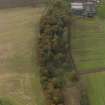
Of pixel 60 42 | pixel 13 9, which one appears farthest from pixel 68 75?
pixel 13 9

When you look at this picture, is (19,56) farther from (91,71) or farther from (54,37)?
(91,71)

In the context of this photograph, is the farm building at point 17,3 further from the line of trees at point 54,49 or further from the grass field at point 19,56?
the line of trees at point 54,49

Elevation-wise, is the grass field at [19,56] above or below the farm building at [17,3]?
below

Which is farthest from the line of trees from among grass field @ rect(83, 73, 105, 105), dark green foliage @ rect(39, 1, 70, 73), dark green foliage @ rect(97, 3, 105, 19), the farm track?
dark green foliage @ rect(97, 3, 105, 19)

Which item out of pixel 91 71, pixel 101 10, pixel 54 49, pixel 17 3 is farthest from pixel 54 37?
pixel 101 10

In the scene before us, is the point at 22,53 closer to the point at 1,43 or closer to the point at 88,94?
the point at 1,43

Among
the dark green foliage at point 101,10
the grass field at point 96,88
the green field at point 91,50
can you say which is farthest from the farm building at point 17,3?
the grass field at point 96,88
